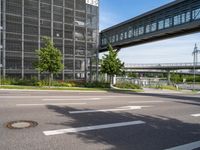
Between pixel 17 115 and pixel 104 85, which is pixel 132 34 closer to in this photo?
pixel 104 85

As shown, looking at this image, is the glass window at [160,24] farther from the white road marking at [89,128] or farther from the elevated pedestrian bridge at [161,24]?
the white road marking at [89,128]

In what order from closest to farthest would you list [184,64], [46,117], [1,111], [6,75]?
[46,117]
[1,111]
[6,75]
[184,64]

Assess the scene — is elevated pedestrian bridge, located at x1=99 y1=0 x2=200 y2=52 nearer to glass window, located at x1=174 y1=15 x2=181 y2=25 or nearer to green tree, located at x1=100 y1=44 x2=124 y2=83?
glass window, located at x1=174 y1=15 x2=181 y2=25

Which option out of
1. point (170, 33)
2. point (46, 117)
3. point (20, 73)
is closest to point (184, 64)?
point (170, 33)

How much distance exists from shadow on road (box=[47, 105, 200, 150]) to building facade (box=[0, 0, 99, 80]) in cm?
2970

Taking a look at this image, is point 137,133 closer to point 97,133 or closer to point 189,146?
point 97,133

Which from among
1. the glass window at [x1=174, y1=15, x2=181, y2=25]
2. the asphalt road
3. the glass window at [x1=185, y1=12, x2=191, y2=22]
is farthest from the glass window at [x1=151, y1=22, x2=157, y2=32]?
the asphalt road

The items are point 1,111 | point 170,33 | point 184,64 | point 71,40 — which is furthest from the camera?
point 184,64

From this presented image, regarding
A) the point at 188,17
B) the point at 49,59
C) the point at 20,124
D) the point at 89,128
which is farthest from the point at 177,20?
the point at 20,124

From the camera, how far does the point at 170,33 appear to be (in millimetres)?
28188

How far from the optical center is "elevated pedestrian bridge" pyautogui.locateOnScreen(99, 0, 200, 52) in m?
24.1

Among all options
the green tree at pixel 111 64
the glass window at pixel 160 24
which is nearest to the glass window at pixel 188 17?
the glass window at pixel 160 24

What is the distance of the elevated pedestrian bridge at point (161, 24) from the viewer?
24.1 m

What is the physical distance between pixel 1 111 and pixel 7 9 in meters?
30.8
